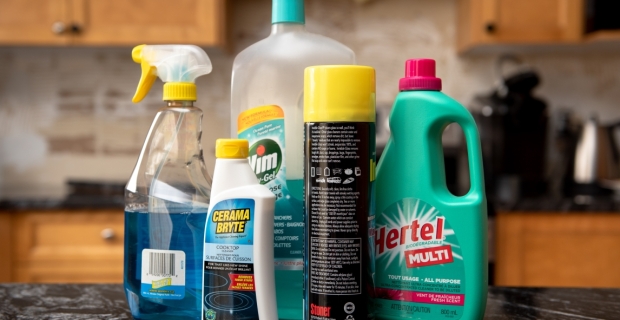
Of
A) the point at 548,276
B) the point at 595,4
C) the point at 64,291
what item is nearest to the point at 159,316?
the point at 64,291

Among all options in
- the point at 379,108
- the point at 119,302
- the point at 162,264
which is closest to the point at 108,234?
the point at 379,108

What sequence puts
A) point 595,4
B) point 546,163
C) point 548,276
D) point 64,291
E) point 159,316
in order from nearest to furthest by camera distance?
1. point 159,316
2. point 64,291
3. point 548,276
4. point 595,4
5. point 546,163

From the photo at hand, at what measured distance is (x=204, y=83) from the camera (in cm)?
248

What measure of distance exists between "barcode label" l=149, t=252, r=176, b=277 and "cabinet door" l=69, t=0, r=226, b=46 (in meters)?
1.64

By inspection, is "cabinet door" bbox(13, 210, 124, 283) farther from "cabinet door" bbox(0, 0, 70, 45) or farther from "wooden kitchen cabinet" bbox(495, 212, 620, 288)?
"wooden kitchen cabinet" bbox(495, 212, 620, 288)

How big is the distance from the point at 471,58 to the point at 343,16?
53 cm

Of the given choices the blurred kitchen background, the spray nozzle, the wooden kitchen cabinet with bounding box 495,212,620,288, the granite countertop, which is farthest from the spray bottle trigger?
the wooden kitchen cabinet with bounding box 495,212,620,288

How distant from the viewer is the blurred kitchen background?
196 cm

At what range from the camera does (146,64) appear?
2.13 ft

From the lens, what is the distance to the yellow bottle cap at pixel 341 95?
1.80ft

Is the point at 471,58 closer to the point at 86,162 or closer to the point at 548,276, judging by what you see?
the point at 548,276

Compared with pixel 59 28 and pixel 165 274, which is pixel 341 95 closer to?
pixel 165 274

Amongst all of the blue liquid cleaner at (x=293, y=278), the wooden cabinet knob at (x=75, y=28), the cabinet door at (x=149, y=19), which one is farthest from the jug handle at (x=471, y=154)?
the wooden cabinet knob at (x=75, y=28)

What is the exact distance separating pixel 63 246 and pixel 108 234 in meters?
0.16
